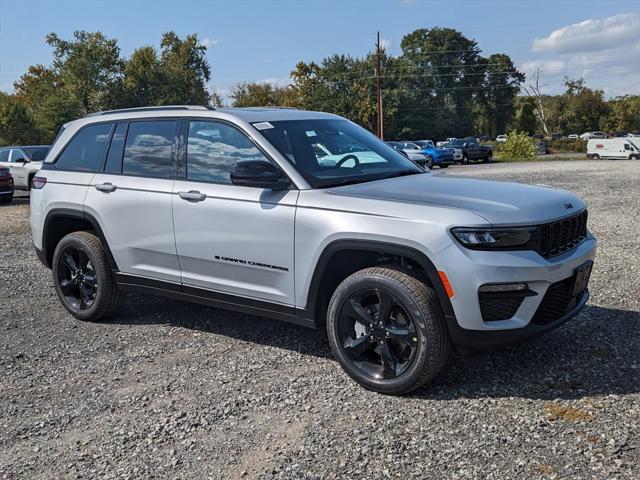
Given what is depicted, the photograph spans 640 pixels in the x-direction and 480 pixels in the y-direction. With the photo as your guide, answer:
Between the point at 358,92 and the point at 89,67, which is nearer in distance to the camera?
the point at 89,67

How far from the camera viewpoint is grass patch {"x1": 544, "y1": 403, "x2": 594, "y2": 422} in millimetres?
3666

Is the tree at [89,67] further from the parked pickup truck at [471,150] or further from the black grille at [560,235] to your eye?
the black grille at [560,235]

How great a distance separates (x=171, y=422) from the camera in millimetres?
3840

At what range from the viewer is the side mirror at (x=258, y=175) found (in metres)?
4.35

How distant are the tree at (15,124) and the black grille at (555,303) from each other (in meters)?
47.1

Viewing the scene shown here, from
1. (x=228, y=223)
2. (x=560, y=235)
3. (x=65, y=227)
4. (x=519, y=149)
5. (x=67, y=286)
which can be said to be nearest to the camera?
(x=560, y=235)

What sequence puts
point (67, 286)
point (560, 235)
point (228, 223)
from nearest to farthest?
point (560, 235) → point (228, 223) → point (67, 286)

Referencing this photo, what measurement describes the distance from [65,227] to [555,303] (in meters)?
4.49

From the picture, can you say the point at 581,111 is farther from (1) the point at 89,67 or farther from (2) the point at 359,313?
(2) the point at 359,313

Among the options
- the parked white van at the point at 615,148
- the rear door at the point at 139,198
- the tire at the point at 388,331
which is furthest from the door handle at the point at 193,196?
the parked white van at the point at 615,148

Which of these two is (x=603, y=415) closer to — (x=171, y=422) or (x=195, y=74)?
(x=171, y=422)

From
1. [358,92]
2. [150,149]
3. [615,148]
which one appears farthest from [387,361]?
[358,92]

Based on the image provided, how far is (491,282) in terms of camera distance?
12.1 feet

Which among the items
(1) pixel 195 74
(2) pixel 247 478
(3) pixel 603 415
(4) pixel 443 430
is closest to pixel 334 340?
(4) pixel 443 430
